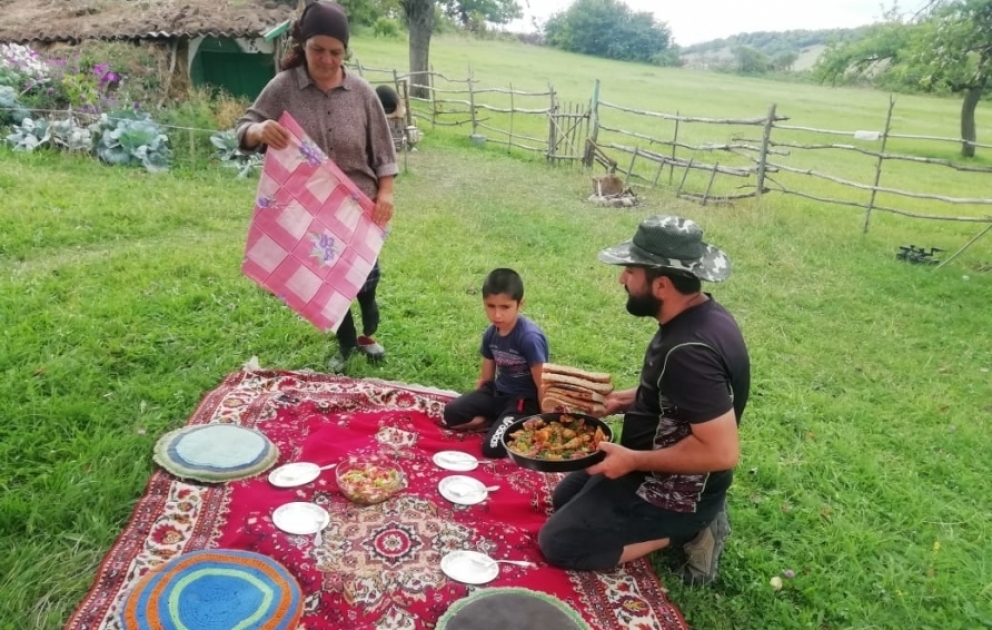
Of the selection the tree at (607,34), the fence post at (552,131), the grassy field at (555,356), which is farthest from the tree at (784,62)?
the grassy field at (555,356)

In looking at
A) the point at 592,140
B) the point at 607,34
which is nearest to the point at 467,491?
the point at 592,140

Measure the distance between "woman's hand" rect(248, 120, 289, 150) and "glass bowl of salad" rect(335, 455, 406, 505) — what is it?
1.68m

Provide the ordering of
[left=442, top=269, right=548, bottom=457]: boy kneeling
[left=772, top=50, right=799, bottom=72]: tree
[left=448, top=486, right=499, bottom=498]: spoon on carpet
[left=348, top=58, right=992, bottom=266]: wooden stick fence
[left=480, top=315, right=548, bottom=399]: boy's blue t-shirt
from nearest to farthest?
[left=448, top=486, right=499, bottom=498]: spoon on carpet < [left=442, top=269, right=548, bottom=457]: boy kneeling < [left=480, top=315, right=548, bottom=399]: boy's blue t-shirt < [left=348, top=58, right=992, bottom=266]: wooden stick fence < [left=772, top=50, right=799, bottom=72]: tree

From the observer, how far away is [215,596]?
7.92 feet

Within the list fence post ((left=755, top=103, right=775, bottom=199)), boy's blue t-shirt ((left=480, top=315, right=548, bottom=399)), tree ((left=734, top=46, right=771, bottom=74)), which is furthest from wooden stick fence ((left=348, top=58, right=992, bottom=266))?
tree ((left=734, top=46, right=771, bottom=74))

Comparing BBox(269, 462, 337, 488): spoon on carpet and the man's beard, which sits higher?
the man's beard

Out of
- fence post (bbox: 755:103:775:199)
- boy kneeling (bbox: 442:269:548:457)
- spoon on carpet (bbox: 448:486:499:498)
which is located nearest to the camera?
spoon on carpet (bbox: 448:486:499:498)

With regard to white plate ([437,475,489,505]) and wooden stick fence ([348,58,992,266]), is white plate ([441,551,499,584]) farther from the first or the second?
wooden stick fence ([348,58,992,266])

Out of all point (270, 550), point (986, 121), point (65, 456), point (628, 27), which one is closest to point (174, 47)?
point (65, 456)

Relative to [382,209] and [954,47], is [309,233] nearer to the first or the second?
[382,209]

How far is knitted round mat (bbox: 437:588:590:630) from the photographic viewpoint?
2383 millimetres

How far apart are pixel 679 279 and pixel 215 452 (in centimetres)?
228

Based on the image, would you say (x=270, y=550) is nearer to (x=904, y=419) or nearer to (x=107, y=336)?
(x=107, y=336)

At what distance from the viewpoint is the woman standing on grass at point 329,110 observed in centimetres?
353
